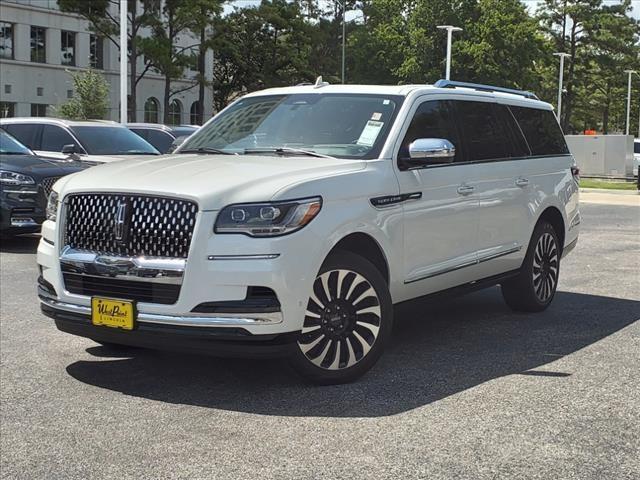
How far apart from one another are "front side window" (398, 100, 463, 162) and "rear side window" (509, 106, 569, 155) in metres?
1.15

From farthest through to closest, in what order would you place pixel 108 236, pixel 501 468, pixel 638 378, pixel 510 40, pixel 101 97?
1. pixel 510 40
2. pixel 101 97
3. pixel 638 378
4. pixel 108 236
5. pixel 501 468

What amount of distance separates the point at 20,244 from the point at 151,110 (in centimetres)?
4434

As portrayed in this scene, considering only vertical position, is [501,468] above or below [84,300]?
below

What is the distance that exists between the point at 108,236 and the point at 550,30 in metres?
68.1

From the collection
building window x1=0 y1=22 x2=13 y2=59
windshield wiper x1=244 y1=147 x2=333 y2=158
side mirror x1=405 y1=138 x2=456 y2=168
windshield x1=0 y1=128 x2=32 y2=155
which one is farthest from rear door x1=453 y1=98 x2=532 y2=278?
building window x1=0 y1=22 x2=13 y2=59

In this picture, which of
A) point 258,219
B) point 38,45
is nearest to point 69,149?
point 258,219

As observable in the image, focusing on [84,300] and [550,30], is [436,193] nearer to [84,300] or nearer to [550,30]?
[84,300]

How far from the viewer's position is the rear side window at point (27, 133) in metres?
14.5

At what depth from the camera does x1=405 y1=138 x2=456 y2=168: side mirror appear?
19.1 feet

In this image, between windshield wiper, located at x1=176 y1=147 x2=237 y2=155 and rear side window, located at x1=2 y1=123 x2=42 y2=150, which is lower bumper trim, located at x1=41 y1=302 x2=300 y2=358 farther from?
rear side window, located at x1=2 y1=123 x2=42 y2=150

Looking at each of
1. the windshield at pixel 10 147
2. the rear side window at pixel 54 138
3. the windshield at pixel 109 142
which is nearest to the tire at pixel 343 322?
the windshield at pixel 10 147

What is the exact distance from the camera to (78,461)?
427 centimetres

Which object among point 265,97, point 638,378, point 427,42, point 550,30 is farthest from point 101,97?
point 550,30

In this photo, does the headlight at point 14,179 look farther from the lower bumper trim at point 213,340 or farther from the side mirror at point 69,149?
the lower bumper trim at point 213,340
